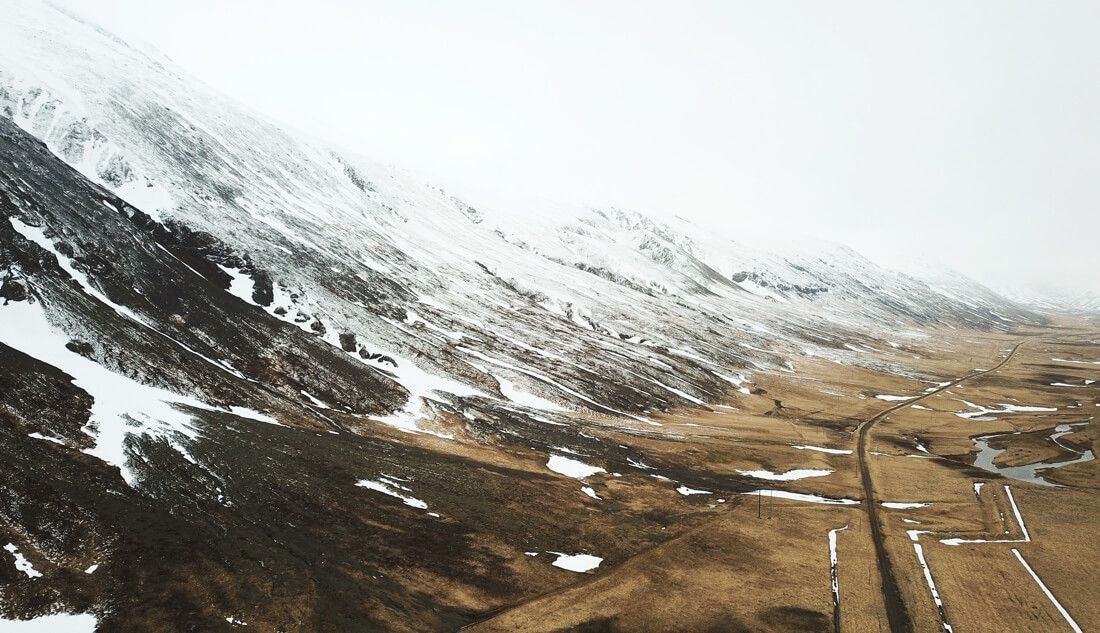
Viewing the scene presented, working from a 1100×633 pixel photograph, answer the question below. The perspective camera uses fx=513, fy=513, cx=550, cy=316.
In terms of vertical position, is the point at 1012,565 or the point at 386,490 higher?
the point at 1012,565

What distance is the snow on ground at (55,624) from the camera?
20.5 meters

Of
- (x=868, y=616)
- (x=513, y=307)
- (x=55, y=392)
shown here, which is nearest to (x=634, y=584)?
(x=868, y=616)

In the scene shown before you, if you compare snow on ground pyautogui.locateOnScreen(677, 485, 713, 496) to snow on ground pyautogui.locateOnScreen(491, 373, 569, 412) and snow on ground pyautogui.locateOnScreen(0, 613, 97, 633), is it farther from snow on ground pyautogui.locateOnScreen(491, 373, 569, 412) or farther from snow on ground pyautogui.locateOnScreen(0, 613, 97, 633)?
snow on ground pyautogui.locateOnScreen(0, 613, 97, 633)

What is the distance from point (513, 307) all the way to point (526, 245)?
271 ft

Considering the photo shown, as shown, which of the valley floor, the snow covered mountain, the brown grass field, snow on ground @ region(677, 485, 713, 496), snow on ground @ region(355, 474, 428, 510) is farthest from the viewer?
snow on ground @ region(677, 485, 713, 496)

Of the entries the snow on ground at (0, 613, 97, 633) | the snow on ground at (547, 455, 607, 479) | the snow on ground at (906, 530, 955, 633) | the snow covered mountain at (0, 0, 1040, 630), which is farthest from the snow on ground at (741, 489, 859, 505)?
the snow on ground at (0, 613, 97, 633)

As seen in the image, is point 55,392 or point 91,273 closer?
point 55,392

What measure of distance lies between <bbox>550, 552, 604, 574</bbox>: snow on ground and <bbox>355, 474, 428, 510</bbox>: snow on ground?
10887 millimetres

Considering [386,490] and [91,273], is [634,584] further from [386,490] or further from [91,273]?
[91,273]

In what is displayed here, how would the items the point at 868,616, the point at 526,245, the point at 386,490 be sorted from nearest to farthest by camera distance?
the point at 868,616, the point at 386,490, the point at 526,245

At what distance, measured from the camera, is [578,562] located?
114 feet

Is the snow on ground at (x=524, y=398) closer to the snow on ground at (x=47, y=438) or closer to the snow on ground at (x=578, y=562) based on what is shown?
the snow on ground at (x=578, y=562)

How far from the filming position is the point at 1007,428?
76688 mm

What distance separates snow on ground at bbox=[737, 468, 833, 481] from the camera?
54219 millimetres
